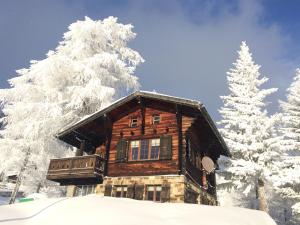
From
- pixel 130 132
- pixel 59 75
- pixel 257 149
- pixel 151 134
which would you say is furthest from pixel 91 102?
pixel 257 149

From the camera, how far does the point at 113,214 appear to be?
11164mm

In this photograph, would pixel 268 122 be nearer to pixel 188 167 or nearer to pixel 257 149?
pixel 257 149

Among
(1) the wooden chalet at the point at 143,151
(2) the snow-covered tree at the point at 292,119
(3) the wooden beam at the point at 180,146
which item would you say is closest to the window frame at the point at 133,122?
(1) the wooden chalet at the point at 143,151

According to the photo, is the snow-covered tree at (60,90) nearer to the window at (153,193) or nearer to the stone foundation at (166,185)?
the stone foundation at (166,185)

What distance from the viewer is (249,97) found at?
27.7 meters

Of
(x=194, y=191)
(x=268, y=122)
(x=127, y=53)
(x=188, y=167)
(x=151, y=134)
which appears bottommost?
(x=194, y=191)

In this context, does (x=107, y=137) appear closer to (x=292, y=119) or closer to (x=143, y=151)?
(x=143, y=151)

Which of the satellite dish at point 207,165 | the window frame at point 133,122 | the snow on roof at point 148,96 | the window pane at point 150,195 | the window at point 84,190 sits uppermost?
the snow on roof at point 148,96

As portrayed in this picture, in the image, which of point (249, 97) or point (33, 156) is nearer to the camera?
point (33, 156)

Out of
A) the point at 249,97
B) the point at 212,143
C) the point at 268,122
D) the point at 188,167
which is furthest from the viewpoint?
the point at 249,97

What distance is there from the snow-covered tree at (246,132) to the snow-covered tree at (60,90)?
904cm

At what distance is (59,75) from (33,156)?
668cm

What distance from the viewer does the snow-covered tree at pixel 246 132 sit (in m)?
24.1

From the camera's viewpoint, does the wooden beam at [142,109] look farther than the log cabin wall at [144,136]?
Yes
